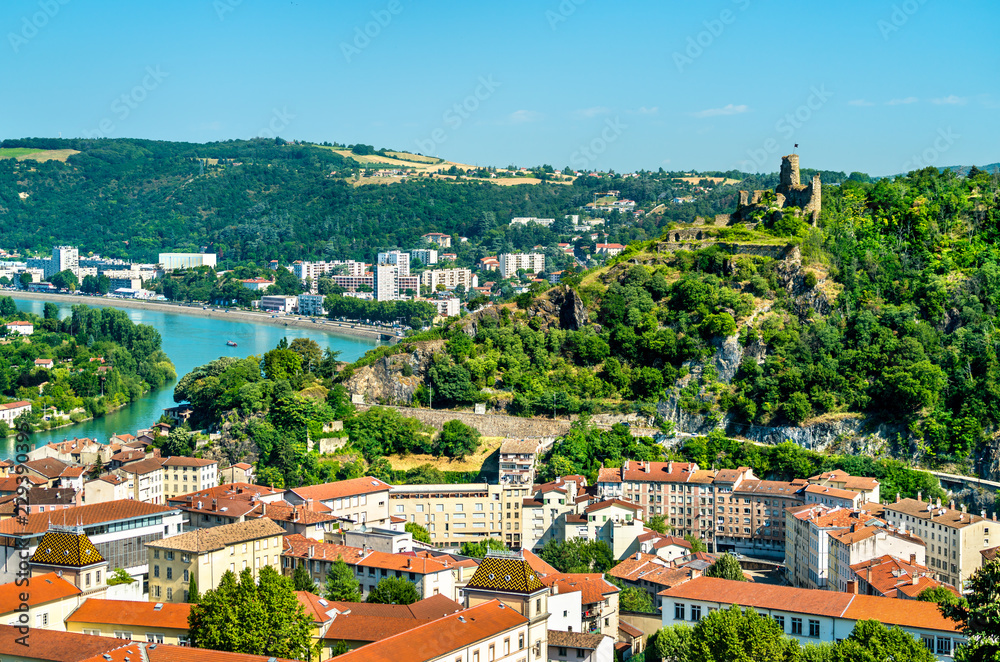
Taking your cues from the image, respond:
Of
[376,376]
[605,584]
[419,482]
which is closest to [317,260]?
[376,376]

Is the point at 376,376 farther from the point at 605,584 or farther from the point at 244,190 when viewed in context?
the point at 244,190

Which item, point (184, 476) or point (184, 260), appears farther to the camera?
point (184, 260)

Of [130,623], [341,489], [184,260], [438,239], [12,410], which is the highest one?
[438,239]

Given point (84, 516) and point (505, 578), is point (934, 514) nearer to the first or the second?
point (505, 578)

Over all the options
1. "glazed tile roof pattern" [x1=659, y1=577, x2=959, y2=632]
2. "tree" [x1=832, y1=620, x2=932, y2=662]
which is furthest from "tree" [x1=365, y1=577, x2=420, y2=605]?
"tree" [x1=832, y1=620, x2=932, y2=662]

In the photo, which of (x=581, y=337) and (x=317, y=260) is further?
(x=317, y=260)

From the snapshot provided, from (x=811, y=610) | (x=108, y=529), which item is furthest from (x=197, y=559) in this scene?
(x=811, y=610)

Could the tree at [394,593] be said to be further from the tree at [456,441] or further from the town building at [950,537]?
the tree at [456,441]
